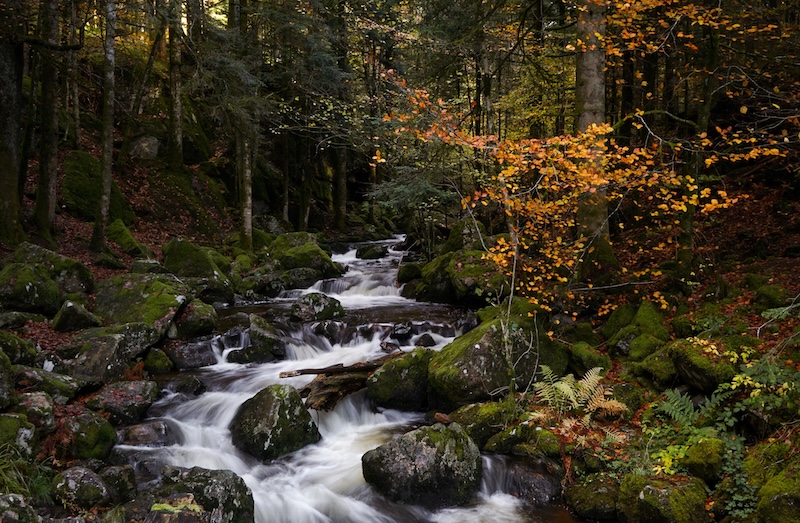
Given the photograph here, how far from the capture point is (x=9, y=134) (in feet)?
37.1

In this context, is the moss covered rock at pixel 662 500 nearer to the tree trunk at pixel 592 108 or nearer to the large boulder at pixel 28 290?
the tree trunk at pixel 592 108

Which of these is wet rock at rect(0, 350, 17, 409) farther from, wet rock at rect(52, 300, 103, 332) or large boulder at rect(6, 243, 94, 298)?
Answer: large boulder at rect(6, 243, 94, 298)

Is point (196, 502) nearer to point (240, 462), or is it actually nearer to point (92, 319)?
point (240, 462)

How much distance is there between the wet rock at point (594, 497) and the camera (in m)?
5.87

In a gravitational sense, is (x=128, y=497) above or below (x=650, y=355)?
below

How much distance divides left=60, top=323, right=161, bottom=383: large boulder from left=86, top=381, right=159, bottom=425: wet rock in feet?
1.11

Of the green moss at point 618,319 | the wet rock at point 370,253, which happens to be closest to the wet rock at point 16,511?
the green moss at point 618,319

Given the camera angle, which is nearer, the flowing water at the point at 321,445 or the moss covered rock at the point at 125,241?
the flowing water at the point at 321,445

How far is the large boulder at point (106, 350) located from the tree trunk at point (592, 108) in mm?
8048

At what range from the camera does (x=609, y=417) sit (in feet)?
23.7

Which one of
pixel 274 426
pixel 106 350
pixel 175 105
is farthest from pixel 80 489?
pixel 175 105

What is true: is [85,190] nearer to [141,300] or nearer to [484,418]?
[141,300]

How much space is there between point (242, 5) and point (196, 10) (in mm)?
4444

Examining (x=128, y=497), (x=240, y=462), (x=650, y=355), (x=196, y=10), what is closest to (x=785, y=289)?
(x=650, y=355)
